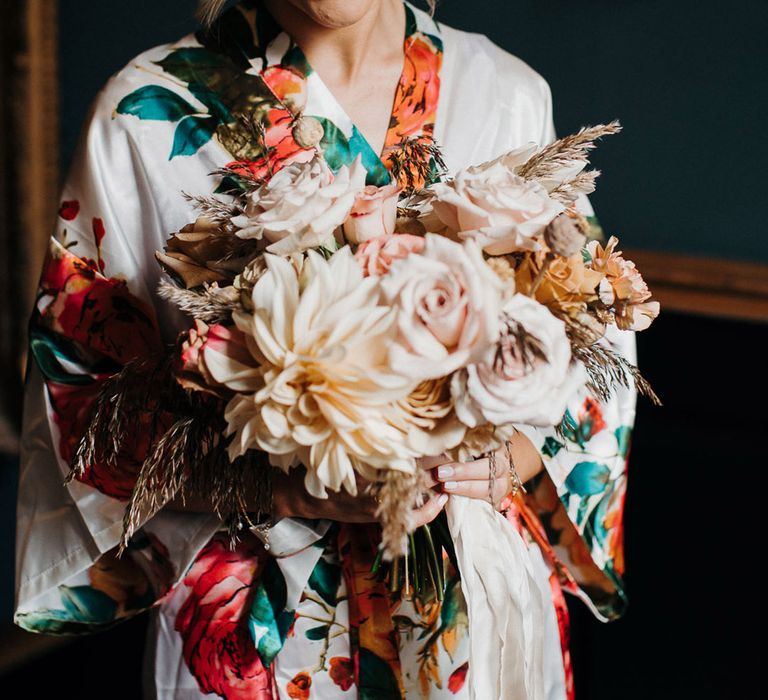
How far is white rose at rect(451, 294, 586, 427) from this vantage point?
1.80 feet

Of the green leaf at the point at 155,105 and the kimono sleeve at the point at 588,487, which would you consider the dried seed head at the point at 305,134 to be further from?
the kimono sleeve at the point at 588,487

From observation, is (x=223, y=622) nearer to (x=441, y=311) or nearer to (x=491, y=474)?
(x=491, y=474)

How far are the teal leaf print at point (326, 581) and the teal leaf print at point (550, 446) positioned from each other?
250 mm

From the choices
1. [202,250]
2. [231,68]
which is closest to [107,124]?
[231,68]

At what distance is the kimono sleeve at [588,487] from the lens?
3.20 feet

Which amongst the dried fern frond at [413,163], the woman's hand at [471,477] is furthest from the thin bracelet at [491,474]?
the dried fern frond at [413,163]

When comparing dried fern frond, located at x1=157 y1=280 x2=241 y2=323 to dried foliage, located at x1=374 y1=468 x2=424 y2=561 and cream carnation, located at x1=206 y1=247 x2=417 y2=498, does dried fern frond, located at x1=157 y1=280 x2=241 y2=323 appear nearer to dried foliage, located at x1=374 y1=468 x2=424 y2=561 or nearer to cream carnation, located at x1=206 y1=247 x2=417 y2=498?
cream carnation, located at x1=206 y1=247 x2=417 y2=498

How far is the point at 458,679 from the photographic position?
0.85 metres

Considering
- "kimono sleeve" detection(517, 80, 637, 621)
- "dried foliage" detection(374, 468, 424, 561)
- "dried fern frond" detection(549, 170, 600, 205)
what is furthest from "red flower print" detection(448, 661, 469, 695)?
"dried fern frond" detection(549, 170, 600, 205)

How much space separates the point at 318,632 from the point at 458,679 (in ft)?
0.44

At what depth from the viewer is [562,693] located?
984mm

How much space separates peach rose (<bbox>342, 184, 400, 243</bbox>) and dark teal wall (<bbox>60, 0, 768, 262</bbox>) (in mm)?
820

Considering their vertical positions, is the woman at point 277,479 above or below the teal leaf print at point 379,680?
above

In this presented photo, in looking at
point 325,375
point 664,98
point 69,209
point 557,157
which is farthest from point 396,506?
point 664,98
